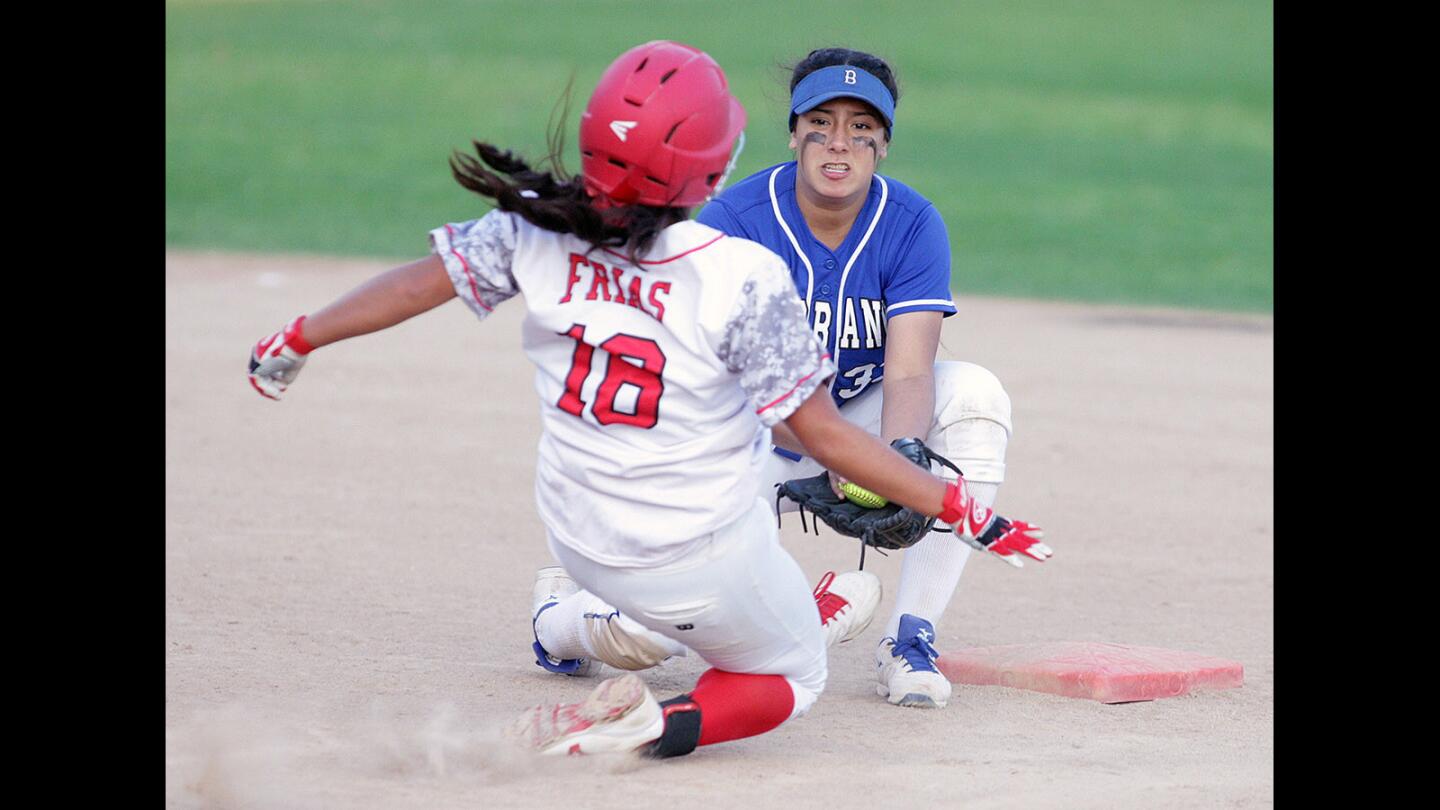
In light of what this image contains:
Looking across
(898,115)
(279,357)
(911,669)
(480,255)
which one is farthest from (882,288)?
(898,115)

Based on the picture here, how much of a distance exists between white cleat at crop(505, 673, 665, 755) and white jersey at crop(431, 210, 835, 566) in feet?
0.92

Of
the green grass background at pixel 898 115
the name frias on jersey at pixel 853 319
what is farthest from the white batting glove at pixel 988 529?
the green grass background at pixel 898 115

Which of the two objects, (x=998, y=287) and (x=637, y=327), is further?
(x=998, y=287)

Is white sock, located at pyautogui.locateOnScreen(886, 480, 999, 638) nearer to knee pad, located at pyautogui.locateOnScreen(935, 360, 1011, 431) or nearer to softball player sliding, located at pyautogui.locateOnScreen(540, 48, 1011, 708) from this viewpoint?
softball player sliding, located at pyautogui.locateOnScreen(540, 48, 1011, 708)

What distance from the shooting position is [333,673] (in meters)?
3.76

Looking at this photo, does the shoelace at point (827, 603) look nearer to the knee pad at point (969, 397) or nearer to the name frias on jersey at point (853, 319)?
the knee pad at point (969, 397)

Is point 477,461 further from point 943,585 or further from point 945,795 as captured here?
point 945,795

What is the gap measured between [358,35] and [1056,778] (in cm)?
2545

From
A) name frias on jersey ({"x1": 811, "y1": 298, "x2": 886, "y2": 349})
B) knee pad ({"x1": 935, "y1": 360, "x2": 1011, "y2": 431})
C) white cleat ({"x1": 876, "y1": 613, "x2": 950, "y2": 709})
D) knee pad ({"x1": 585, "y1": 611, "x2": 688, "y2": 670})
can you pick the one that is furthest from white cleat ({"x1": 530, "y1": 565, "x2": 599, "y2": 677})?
knee pad ({"x1": 935, "y1": 360, "x2": 1011, "y2": 431})

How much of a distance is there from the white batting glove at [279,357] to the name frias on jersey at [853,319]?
1.29m

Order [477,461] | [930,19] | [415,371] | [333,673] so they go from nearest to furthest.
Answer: [333,673], [477,461], [415,371], [930,19]

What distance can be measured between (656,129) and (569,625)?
1268 mm

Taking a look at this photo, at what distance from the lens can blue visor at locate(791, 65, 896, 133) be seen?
12.3 feet

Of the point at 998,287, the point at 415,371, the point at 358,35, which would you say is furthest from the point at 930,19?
the point at 415,371
